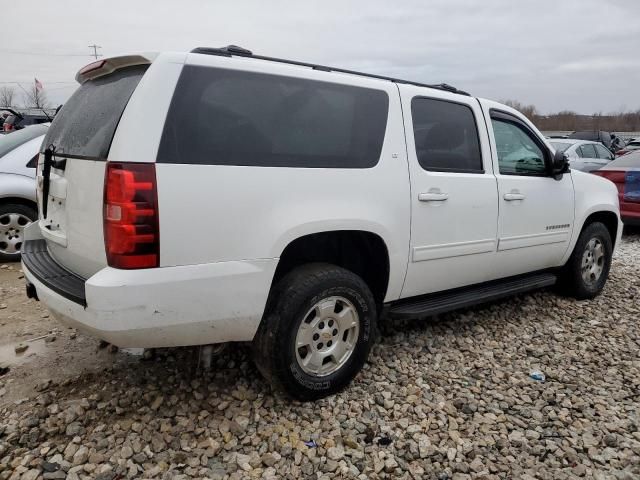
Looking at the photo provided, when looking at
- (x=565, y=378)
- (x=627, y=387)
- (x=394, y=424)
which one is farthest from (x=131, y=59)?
(x=627, y=387)

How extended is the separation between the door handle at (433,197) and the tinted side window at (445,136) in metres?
0.18

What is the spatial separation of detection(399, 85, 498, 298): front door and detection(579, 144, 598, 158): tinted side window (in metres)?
10.3

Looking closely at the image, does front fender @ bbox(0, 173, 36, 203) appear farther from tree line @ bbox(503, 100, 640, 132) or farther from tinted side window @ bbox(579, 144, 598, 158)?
tree line @ bbox(503, 100, 640, 132)

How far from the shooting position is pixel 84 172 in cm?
244

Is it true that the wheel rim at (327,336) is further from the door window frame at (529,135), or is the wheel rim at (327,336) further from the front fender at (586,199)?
the front fender at (586,199)

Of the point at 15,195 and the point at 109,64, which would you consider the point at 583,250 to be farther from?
the point at 15,195

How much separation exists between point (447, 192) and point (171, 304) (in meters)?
1.95

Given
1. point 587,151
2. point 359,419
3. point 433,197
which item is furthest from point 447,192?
point 587,151

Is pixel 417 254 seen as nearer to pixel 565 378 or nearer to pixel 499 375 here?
pixel 499 375

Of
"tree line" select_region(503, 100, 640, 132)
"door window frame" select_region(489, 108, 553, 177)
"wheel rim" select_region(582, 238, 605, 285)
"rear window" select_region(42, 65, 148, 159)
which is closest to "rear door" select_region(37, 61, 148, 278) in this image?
"rear window" select_region(42, 65, 148, 159)

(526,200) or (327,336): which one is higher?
(526,200)

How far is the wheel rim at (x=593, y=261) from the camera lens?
4.79 meters

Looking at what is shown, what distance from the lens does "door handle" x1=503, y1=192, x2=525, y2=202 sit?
3.75 meters

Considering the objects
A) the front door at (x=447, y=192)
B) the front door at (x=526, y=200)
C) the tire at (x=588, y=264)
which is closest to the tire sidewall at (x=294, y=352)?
the front door at (x=447, y=192)
